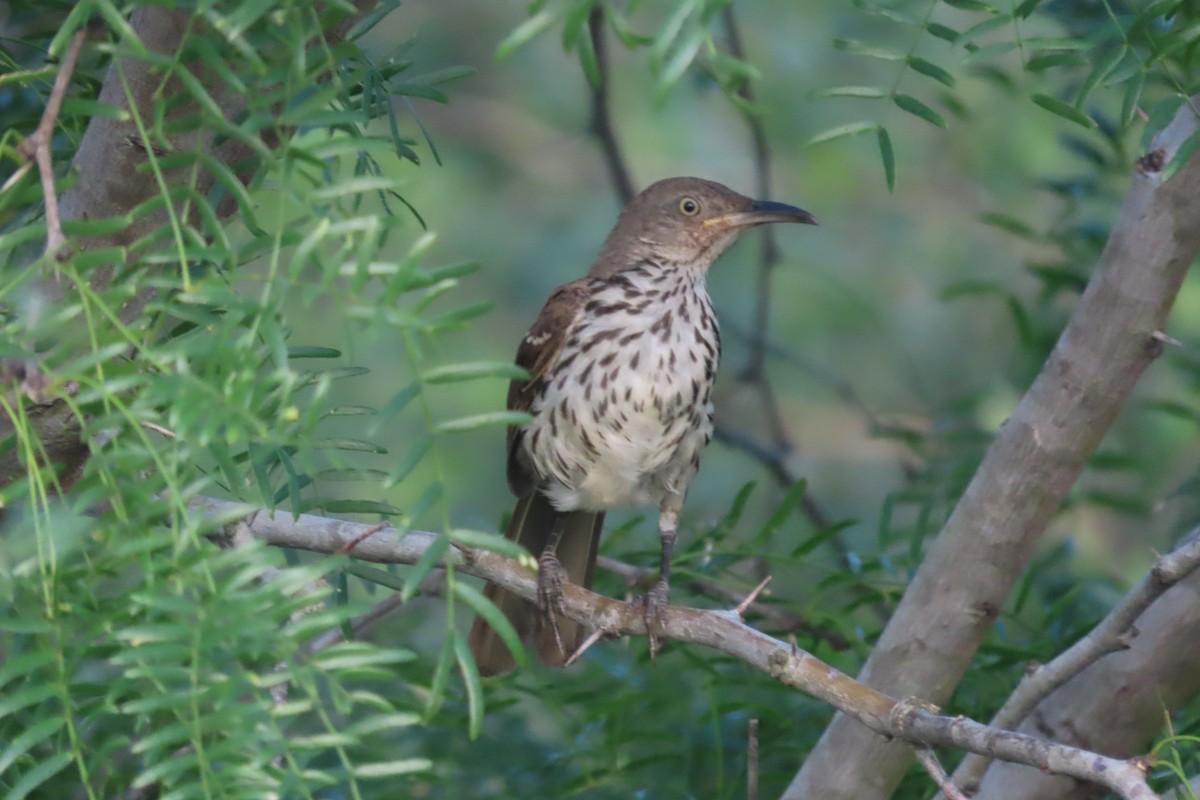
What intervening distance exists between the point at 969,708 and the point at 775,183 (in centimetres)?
460

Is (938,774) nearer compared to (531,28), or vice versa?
(531,28)

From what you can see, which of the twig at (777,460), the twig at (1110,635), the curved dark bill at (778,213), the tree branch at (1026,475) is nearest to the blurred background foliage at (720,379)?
the twig at (777,460)

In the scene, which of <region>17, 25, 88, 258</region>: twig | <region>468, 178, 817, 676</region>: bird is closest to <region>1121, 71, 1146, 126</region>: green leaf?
<region>17, 25, 88, 258</region>: twig

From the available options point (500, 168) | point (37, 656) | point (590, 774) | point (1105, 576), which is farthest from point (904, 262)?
point (37, 656)

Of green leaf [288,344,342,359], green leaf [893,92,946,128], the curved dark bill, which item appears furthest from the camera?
the curved dark bill

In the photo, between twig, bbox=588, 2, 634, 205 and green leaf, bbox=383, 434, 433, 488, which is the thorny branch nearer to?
green leaf, bbox=383, 434, 433, 488

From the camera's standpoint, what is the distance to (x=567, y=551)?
418 cm

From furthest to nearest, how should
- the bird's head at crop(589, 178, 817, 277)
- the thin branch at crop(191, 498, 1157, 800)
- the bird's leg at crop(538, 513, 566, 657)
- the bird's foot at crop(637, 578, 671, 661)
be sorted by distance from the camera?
the bird's head at crop(589, 178, 817, 277) → the bird's leg at crop(538, 513, 566, 657) → the bird's foot at crop(637, 578, 671, 661) → the thin branch at crop(191, 498, 1157, 800)

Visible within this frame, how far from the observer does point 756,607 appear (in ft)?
11.6

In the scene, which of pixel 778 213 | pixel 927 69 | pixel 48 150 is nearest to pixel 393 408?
pixel 48 150

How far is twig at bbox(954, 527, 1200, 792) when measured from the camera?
2.32 meters

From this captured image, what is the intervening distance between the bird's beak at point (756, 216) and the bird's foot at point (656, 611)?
1093 mm

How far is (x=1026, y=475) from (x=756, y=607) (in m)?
0.75

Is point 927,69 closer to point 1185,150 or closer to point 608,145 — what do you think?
point 1185,150
